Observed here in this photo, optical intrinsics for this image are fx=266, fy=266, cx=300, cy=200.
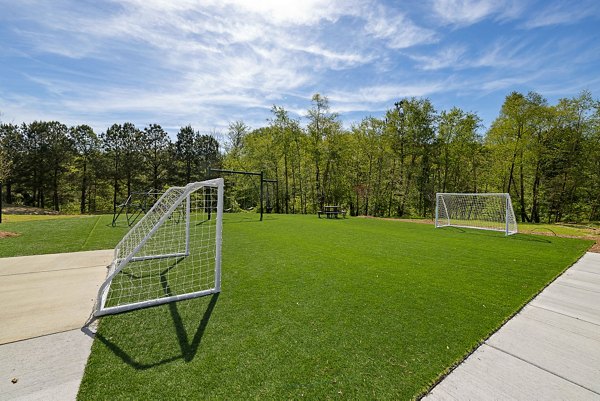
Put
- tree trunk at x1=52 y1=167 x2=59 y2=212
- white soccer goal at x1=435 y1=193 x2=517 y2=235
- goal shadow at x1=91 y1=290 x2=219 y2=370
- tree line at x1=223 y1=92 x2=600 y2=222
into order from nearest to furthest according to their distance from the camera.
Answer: goal shadow at x1=91 y1=290 x2=219 y2=370, white soccer goal at x1=435 y1=193 x2=517 y2=235, tree line at x1=223 y1=92 x2=600 y2=222, tree trunk at x1=52 y1=167 x2=59 y2=212

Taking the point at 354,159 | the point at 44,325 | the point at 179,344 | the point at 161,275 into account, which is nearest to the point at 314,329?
the point at 179,344

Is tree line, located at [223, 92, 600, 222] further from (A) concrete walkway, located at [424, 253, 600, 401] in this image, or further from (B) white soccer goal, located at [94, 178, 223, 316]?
(B) white soccer goal, located at [94, 178, 223, 316]

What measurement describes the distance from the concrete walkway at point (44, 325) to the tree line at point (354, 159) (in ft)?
40.5

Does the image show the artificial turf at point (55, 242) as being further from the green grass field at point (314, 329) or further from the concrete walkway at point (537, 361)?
the concrete walkway at point (537, 361)

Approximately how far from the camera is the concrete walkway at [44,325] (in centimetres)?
210

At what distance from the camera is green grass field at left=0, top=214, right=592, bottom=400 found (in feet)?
6.98

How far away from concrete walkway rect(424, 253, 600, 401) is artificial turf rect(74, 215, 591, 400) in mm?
130

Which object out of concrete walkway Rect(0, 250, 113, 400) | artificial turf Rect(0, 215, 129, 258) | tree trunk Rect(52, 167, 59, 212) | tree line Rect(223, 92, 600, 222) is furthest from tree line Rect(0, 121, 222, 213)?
concrete walkway Rect(0, 250, 113, 400)

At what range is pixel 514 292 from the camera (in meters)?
4.14

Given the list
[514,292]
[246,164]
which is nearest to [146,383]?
[514,292]

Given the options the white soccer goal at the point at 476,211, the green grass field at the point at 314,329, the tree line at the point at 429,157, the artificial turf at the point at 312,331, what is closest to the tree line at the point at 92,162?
the tree line at the point at 429,157

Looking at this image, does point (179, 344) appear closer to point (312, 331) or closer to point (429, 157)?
point (312, 331)

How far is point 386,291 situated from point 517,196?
74.2 ft

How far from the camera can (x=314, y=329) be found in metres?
2.96
